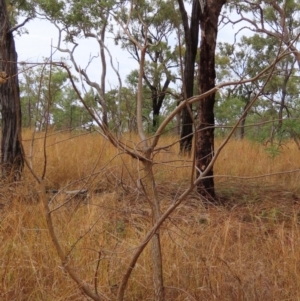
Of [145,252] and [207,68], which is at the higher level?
[207,68]

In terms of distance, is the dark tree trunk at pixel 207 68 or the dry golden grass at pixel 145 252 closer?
the dry golden grass at pixel 145 252

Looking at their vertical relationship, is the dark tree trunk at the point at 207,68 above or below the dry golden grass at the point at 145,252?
above

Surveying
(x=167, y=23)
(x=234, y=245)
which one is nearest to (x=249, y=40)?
(x=167, y=23)

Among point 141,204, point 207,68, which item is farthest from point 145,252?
point 207,68

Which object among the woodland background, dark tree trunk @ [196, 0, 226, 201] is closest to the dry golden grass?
the woodland background

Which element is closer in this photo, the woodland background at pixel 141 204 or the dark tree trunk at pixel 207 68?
the woodland background at pixel 141 204

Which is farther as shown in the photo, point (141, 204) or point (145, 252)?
point (141, 204)

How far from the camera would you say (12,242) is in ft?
9.31

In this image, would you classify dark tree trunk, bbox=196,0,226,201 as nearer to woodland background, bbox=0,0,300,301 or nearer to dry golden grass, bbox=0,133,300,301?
woodland background, bbox=0,0,300,301

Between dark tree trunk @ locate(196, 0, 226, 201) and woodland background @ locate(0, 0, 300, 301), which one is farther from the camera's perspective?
dark tree trunk @ locate(196, 0, 226, 201)

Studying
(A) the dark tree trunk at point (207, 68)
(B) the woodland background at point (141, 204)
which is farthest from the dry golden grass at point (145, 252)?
(A) the dark tree trunk at point (207, 68)

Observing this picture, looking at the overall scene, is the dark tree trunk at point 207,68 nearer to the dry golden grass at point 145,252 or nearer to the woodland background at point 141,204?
the woodland background at point 141,204

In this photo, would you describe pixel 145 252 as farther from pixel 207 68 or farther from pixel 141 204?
pixel 207 68

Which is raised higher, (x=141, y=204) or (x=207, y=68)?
(x=207, y=68)
